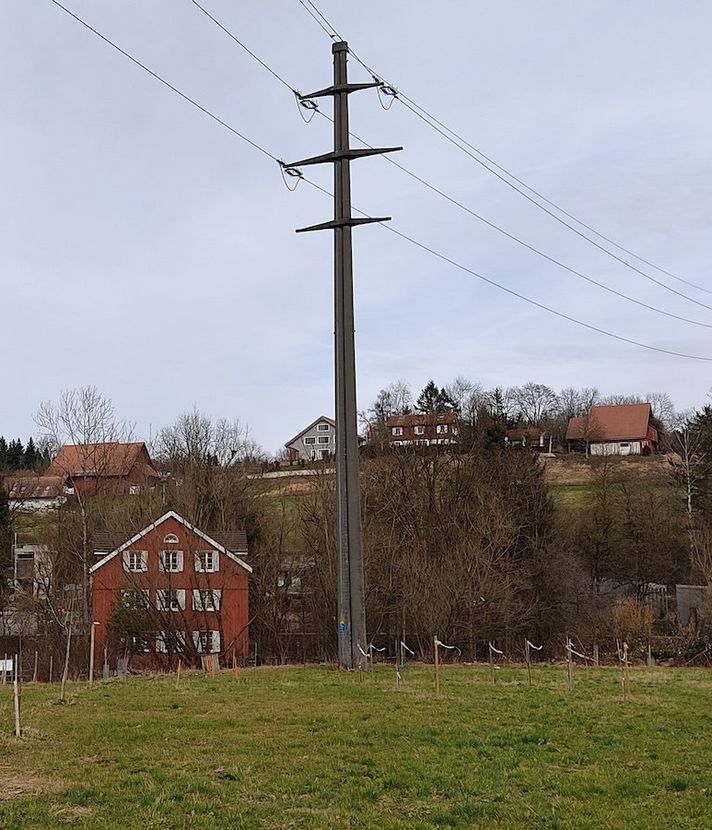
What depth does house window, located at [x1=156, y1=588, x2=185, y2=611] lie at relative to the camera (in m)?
43.3

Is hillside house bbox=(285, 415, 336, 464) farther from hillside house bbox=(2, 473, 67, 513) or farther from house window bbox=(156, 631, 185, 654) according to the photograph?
house window bbox=(156, 631, 185, 654)

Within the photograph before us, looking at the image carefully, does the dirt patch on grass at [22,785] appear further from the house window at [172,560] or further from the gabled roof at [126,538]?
the gabled roof at [126,538]

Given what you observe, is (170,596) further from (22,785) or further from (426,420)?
(22,785)

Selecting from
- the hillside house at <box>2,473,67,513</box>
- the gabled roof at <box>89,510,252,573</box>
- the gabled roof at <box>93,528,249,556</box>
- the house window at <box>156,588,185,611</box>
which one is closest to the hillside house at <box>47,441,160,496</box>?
the hillside house at <box>2,473,67,513</box>

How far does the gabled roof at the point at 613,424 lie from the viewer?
102 metres

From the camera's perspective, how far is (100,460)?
55.6m

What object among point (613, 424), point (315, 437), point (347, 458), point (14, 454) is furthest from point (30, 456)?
point (347, 458)

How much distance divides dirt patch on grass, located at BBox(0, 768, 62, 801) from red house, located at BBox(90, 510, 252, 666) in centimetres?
3155

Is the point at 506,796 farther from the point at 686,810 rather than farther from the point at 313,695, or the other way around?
the point at 313,695

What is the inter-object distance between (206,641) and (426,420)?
979 inches

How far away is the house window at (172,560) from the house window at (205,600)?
1377 millimetres

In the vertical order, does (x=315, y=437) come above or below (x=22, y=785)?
above

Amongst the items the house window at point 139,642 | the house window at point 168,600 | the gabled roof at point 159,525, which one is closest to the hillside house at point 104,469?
the gabled roof at point 159,525

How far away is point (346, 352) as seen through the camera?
81.8 feet
